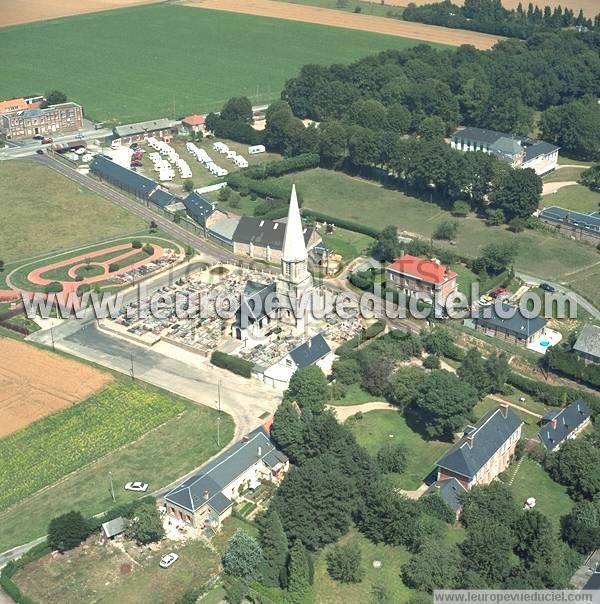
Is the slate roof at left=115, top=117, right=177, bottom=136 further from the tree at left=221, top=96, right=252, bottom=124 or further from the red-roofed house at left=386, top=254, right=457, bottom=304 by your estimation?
the red-roofed house at left=386, top=254, right=457, bottom=304

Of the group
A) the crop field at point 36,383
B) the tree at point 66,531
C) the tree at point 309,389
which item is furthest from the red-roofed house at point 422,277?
the tree at point 66,531

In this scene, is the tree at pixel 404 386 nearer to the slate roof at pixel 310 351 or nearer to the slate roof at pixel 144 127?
the slate roof at pixel 310 351

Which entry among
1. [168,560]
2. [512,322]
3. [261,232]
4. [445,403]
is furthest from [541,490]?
[261,232]

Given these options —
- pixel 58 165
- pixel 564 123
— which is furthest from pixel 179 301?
pixel 564 123

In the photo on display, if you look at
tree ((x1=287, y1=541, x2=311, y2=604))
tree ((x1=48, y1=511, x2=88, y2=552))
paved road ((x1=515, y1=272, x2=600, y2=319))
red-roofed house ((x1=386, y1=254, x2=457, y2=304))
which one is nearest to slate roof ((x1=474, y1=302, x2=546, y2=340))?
red-roofed house ((x1=386, y1=254, x2=457, y2=304))

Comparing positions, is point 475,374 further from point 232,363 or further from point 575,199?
point 575,199

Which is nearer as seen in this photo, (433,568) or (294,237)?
(433,568)
